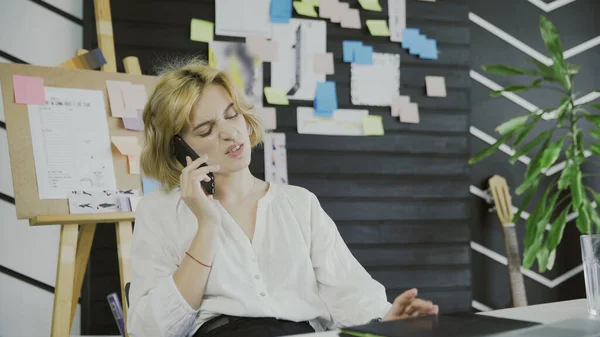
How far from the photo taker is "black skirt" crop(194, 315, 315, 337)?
57.6 inches

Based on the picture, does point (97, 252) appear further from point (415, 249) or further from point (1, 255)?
point (415, 249)

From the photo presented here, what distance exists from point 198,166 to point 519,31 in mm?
3051

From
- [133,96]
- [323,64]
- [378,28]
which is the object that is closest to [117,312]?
[133,96]

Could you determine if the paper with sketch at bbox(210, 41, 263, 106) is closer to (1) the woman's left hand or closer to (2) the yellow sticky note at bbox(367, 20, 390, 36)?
(2) the yellow sticky note at bbox(367, 20, 390, 36)

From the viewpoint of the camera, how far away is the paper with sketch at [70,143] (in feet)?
8.42

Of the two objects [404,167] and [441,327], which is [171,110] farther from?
[404,167]

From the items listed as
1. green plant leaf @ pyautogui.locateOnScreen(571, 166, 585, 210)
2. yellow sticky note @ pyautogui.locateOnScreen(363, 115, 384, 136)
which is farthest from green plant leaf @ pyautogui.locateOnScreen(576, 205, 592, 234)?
yellow sticky note @ pyautogui.locateOnScreen(363, 115, 384, 136)

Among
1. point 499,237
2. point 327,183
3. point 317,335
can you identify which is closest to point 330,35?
point 327,183

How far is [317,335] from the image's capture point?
42.4 inches

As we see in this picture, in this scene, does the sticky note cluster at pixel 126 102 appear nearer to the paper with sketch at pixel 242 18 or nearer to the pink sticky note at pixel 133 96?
the pink sticky note at pixel 133 96

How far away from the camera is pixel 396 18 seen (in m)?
3.77

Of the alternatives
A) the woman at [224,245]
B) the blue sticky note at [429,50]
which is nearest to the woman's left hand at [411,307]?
the woman at [224,245]

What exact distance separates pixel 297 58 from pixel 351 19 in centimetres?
40

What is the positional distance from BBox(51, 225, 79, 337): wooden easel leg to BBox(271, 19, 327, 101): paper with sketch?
55.2 inches
